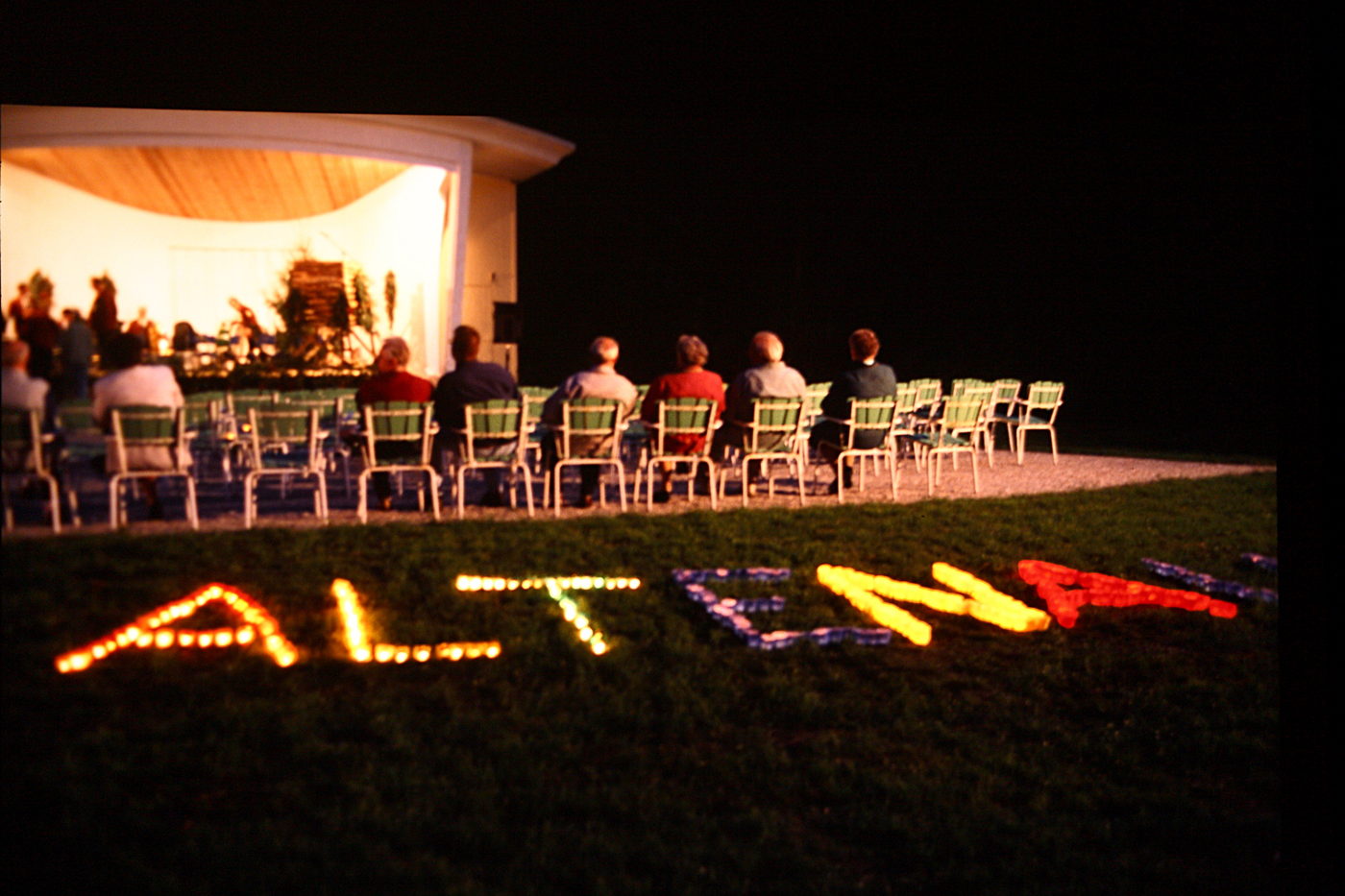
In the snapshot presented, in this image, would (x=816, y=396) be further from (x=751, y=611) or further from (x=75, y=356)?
(x=75, y=356)

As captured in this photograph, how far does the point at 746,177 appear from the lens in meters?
19.8

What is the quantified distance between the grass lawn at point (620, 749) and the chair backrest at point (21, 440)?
2.27 ft

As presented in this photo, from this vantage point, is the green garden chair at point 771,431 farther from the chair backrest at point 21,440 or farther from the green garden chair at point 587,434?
the chair backrest at point 21,440

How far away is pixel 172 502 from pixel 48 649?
2501 mm

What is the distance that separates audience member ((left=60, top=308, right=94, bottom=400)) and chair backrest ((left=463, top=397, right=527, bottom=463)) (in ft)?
14.4

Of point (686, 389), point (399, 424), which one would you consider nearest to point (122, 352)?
point (399, 424)

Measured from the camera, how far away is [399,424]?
7547 millimetres

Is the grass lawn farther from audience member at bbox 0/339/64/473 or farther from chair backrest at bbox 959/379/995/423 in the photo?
chair backrest at bbox 959/379/995/423

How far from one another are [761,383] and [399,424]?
2506mm

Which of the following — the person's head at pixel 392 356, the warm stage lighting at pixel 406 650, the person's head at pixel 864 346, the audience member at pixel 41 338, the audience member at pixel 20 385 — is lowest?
the warm stage lighting at pixel 406 650

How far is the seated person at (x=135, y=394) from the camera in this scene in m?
3.99

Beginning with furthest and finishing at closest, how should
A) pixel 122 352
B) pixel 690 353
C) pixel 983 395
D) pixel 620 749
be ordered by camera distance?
pixel 983 395, pixel 690 353, pixel 122 352, pixel 620 749

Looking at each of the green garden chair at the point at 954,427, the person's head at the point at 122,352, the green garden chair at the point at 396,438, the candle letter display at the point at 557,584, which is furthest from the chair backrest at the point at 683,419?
the person's head at the point at 122,352

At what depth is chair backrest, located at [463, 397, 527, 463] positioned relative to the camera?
7.73m
